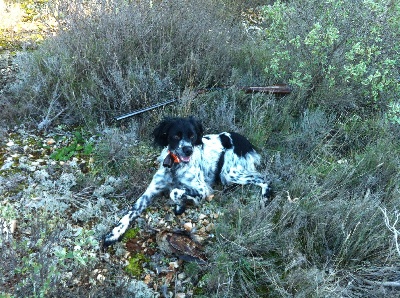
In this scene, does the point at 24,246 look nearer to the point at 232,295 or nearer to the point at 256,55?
the point at 232,295

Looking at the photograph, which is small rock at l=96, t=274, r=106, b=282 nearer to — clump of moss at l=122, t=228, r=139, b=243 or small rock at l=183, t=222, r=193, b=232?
clump of moss at l=122, t=228, r=139, b=243

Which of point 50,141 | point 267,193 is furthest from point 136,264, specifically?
point 50,141

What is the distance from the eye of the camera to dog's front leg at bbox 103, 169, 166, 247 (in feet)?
9.93

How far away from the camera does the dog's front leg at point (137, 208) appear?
3.03 m

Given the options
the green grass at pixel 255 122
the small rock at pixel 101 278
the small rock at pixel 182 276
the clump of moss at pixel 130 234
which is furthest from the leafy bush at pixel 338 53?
the small rock at pixel 101 278

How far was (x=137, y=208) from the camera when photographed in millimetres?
3307

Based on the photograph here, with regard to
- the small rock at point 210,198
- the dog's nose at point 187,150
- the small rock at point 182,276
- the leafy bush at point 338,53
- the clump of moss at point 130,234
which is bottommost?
the small rock at point 210,198

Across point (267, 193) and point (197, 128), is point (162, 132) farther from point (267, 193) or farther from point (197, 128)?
point (267, 193)

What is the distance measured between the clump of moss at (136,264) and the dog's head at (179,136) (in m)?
1.03

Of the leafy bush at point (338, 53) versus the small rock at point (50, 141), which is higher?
the leafy bush at point (338, 53)

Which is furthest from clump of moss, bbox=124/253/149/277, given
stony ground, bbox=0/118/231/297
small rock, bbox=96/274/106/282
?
small rock, bbox=96/274/106/282

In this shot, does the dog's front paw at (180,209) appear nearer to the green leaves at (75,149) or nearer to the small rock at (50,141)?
the green leaves at (75,149)

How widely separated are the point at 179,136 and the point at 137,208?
0.80 m

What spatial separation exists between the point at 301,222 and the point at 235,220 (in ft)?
1.74
